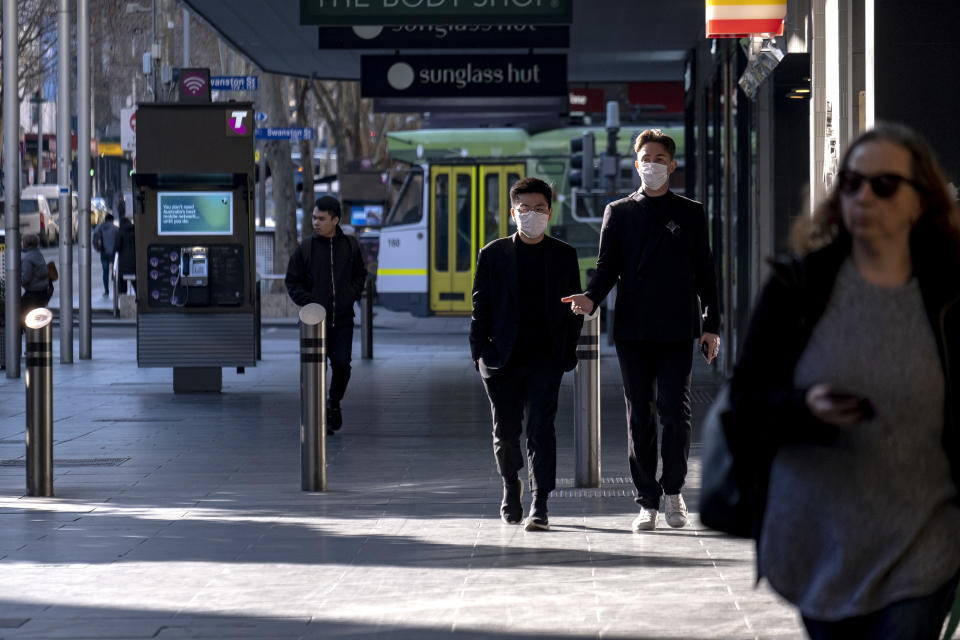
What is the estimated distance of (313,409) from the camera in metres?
9.62

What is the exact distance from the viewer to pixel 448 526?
8258mm

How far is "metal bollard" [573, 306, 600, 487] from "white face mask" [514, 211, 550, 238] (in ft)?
4.91

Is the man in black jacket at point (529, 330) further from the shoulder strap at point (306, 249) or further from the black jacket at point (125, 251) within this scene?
the black jacket at point (125, 251)

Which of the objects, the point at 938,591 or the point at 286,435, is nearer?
the point at 938,591

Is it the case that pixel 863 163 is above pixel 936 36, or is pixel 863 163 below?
below

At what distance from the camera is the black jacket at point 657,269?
7910 mm

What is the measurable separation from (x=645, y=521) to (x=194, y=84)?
13979 millimetres

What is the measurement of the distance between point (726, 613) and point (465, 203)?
23.0 metres

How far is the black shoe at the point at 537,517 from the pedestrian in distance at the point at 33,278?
12.4 m

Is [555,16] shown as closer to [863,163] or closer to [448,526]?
[448,526]

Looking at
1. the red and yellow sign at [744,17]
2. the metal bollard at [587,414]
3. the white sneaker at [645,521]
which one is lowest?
the white sneaker at [645,521]

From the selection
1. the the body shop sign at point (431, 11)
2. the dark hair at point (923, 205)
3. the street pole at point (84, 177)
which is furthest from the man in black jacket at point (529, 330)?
the street pole at point (84, 177)

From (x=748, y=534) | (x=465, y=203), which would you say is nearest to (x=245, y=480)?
(x=748, y=534)

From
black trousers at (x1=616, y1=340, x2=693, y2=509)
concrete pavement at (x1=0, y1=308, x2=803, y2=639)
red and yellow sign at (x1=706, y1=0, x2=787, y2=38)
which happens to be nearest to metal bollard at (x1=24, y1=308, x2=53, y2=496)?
concrete pavement at (x1=0, y1=308, x2=803, y2=639)
